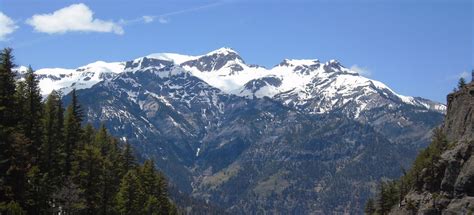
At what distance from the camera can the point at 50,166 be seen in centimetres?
8100

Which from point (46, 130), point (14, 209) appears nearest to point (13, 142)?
point (14, 209)

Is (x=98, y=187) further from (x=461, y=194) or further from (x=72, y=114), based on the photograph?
(x=461, y=194)

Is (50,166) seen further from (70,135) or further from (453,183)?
(453,183)

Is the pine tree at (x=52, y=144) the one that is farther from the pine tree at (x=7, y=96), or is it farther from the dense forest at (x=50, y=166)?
the pine tree at (x=7, y=96)

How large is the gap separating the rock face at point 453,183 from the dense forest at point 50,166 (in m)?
50.8

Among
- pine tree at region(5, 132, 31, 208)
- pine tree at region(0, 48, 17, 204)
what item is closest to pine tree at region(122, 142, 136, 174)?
pine tree at region(0, 48, 17, 204)

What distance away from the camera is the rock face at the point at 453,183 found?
115m

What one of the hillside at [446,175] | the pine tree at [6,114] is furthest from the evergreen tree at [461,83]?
the pine tree at [6,114]

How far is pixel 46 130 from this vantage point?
3297 inches

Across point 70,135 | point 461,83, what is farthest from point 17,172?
point 461,83

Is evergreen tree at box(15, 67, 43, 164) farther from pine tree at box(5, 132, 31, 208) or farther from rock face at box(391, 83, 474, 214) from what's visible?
rock face at box(391, 83, 474, 214)

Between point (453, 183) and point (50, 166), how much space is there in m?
73.3

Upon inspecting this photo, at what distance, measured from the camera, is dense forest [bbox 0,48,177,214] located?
64812 millimetres

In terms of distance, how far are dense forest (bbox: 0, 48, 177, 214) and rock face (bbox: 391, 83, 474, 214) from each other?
50.8 metres
